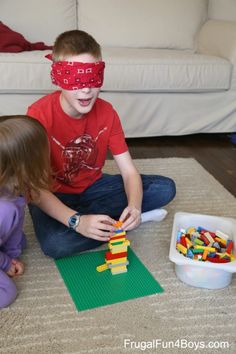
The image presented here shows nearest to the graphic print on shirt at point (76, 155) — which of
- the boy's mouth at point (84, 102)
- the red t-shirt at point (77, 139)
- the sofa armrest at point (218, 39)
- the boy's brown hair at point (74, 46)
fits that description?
the red t-shirt at point (77, 139)

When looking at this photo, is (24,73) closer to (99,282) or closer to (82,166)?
(82,166)

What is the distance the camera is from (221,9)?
8.86 feet

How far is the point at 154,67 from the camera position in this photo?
207 cm

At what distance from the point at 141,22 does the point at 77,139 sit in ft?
4.87

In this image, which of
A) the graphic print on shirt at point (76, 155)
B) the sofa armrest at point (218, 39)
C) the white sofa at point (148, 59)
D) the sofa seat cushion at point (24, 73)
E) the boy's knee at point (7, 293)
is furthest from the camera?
the sofa armrest at point (218, 39)

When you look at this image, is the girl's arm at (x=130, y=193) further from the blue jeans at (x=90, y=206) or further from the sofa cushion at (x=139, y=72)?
the sofa cushion at (x=139, y=72)

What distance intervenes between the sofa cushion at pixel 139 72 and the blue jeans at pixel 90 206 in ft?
2.51

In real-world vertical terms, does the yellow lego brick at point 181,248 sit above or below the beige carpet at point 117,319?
above

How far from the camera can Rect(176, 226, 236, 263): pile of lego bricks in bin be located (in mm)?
1133

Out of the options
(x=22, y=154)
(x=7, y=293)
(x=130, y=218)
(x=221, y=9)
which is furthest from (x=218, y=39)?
(x=7, y=293)

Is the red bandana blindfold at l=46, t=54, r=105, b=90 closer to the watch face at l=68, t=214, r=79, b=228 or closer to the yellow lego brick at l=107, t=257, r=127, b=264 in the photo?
the watch face at l=68, t=214, r=79, b=228

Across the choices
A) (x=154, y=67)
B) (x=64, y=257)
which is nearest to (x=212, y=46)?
(x=154, y=67)

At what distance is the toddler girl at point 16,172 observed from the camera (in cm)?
92

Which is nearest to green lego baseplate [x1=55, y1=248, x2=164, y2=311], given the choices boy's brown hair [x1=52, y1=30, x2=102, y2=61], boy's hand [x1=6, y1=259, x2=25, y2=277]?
boy's hand [x1=6, y1=259, x2=25, y2=277]
